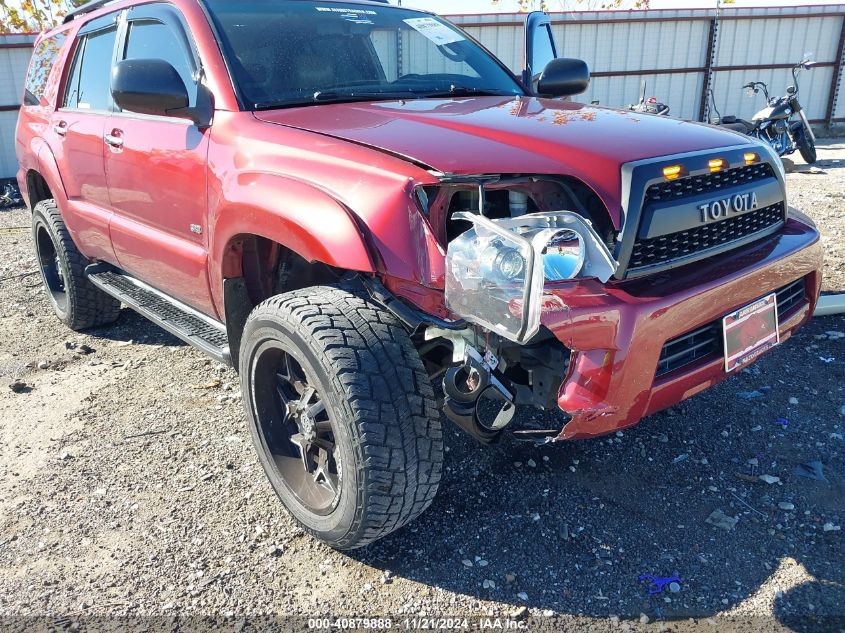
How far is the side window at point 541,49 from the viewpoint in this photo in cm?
409

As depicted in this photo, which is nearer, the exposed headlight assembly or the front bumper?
the exposed headlight assembly

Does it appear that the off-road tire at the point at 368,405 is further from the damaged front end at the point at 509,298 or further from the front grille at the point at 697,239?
the front grille at the point at 697,239

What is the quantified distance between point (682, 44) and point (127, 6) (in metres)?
12.1

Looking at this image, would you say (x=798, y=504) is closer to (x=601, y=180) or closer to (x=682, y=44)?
(x=601, y=180)

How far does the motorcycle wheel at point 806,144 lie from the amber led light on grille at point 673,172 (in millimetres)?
9123

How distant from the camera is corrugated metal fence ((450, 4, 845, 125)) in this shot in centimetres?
1280

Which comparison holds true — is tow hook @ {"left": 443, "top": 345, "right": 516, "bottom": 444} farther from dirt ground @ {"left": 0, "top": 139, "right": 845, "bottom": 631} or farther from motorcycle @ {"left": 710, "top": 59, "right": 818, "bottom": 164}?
motorcycle @ {"left": 710, "top": 59, "right": 818, "bottom": 164}

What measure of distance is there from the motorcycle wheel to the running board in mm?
9445

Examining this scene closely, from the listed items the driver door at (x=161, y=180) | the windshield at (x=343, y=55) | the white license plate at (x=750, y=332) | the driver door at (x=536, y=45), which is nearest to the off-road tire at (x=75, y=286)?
the driver door at (x=161, y=180)

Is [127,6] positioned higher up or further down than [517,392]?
higher up

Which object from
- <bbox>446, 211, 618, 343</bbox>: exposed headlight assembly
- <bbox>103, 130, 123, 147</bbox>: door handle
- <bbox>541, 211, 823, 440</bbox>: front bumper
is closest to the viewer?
<bbox>446, 211, 618, 343</bbox>: exposed headlight assembly

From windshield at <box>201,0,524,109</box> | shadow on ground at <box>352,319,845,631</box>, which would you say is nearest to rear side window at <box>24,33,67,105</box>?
windshield at <box>201,0,524,109</box>

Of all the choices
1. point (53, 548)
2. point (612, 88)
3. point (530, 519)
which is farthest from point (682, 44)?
point (53, 548)

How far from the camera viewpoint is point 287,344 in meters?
2.31
